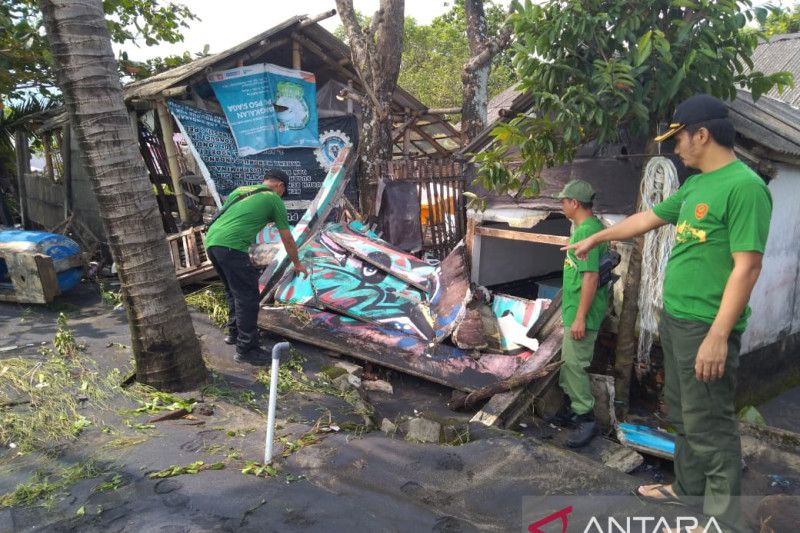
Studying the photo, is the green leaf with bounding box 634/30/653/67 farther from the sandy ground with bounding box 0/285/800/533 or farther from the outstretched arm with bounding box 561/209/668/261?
the sandy ground with bounding box 0/285/800/533

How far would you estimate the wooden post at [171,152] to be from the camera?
9.14m

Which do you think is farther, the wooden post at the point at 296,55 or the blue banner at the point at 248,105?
the wooden post at the point at 296,55

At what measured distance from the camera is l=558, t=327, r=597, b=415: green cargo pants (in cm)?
459

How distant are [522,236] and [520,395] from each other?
8.52 ft

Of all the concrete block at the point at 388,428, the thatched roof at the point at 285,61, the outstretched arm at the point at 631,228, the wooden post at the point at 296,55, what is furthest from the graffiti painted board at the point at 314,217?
the outstretched arm at the point at 631,228

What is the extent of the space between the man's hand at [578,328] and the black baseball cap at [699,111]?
1894 millimetres

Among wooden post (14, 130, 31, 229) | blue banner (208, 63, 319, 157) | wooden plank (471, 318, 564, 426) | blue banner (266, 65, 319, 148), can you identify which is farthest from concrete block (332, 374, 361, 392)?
wooden post (14, 130, 31, 229)

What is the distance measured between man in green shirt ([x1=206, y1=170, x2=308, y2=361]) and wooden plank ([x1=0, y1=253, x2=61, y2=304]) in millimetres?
3314

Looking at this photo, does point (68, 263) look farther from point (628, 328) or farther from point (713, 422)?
point (713, 422)

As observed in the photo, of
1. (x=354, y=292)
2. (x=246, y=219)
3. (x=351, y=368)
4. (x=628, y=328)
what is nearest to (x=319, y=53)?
(x=354, y=292)

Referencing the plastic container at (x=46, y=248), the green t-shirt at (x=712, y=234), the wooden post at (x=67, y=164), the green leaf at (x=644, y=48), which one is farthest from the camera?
the wooden post at (x=67, y=164)

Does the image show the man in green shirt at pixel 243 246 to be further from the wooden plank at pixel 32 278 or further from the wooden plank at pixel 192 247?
the wooden plank at pixel 32 278

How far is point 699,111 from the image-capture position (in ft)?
9.11

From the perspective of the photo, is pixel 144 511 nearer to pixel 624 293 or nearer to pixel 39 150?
pixel 624 293
